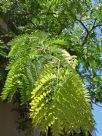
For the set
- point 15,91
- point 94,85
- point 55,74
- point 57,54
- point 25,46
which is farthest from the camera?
point 94,85

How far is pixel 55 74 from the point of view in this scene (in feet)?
6.27

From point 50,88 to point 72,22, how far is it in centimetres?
886

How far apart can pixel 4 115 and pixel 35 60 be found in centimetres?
660

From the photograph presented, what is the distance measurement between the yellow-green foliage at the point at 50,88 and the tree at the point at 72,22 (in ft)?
21.3

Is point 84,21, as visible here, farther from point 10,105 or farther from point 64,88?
point 64,88

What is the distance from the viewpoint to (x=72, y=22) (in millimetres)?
10578

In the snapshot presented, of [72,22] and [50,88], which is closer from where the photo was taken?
[50,88]

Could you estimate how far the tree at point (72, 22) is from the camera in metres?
9.40

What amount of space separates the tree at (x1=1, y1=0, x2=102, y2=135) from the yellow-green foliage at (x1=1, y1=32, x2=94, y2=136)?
21.3 feet

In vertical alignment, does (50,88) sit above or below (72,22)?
above

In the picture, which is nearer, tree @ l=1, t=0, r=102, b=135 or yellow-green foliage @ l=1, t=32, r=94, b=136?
yellow-green foliage @ l=1, t=32, r=94, b=136

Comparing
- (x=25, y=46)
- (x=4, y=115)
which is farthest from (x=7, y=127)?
(x=25, y=46)

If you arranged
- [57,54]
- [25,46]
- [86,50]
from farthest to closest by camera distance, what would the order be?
1. [86,50]
2. [25,46]
3. [57,54]

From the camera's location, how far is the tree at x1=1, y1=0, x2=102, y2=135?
9398mm
